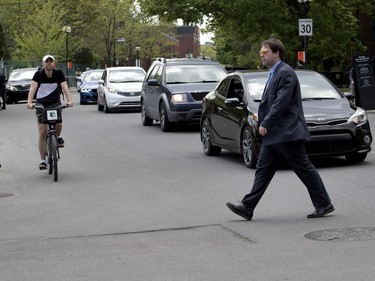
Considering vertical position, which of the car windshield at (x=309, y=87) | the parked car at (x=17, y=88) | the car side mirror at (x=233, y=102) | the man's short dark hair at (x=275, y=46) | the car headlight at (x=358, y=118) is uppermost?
the man's short dark hair at (x=275, y=46)

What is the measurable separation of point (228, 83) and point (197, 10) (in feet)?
98.3

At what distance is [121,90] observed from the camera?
29203 millimetres

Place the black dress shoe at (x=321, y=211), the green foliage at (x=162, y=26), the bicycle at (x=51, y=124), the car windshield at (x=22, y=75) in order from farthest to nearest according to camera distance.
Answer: the green foliage at (x=162, y=26), the car windshield at (x=22, y=75), the bicycle at (x=51, y=124), the black dress shoe at (x=321, y=211)

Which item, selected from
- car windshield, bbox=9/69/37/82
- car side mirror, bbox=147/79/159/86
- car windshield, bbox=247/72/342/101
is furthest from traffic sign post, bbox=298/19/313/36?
car windshield, bbox=247/72/342/101

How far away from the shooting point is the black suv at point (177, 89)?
829 inches

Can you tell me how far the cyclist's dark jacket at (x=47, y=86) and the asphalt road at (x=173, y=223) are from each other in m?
1.18

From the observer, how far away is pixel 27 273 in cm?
670

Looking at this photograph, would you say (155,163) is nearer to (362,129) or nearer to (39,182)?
(39,182)

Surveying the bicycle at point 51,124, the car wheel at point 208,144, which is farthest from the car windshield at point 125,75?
the bicycle at point 51,124

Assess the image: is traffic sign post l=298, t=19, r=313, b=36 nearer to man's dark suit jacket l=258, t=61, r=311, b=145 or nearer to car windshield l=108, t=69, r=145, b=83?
car windshield l=108, t=69, r=145, b=83

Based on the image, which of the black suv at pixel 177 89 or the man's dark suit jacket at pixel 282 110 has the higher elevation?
the man's dark suit jacket at pixel 282 110

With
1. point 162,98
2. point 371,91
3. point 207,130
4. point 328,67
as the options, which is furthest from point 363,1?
point 207,130

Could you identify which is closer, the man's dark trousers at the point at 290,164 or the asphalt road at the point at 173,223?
the asphalt road at the point at 173,223

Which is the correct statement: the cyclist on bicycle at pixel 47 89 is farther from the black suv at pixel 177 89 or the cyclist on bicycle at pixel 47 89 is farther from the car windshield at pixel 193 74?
the car windshield at pixel 193 74
